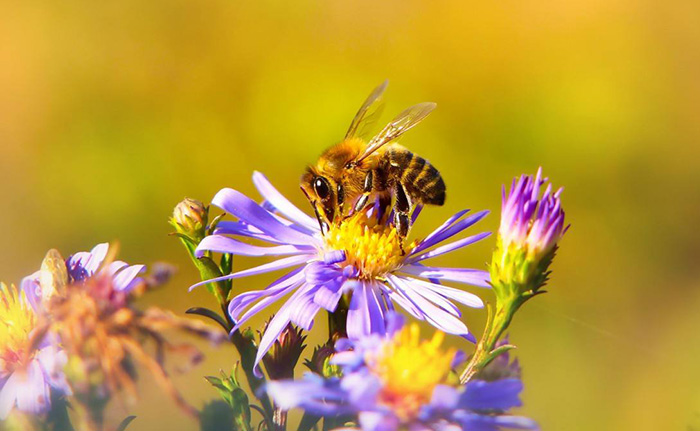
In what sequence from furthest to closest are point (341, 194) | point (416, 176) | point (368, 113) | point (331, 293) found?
1. point (368, 113)
2. point (416, 176)
3. point (341, 194)
4. point (331, 293)

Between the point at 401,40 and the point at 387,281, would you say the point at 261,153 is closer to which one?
the point at 401,40

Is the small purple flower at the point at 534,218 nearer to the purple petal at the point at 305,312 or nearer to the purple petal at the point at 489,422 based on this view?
the purple petal at the point at 305,312

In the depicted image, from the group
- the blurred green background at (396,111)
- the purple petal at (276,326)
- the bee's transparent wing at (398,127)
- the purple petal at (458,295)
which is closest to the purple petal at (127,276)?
the purple petal at (276,326)

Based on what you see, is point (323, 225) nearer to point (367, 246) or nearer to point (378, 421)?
point (367, 246)

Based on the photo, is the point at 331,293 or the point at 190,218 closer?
the point at 331,293

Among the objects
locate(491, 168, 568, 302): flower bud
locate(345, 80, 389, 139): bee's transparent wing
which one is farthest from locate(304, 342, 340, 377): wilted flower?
locate(345, 80, 389, 139): bee's transparent wing

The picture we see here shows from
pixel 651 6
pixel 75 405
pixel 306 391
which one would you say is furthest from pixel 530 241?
pixel 651 6

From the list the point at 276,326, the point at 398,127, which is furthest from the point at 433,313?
the point at 398,127
